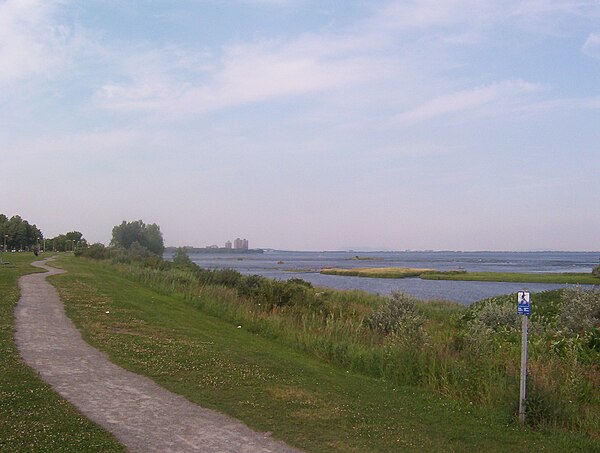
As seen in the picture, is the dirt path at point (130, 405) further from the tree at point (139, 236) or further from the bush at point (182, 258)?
the tree at point (139, 236)

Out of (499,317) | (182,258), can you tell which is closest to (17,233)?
(182,258)

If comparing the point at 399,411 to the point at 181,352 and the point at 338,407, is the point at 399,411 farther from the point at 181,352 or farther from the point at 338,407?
the point at 181,352

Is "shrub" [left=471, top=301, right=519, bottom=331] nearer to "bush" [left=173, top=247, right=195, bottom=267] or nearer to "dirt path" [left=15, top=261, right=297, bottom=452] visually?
"dirt path" [left=15, top=261, right=297, bottom=452]

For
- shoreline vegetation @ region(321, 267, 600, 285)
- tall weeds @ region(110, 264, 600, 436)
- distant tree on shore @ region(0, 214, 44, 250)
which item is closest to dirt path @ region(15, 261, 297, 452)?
tall weeds @ region(110, 264, 600, 436)

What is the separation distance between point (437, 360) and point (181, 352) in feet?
15.6

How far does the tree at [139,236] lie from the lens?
279ft

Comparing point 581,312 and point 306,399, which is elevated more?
point 581,312

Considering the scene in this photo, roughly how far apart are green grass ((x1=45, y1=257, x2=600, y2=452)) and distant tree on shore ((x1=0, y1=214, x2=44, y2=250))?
267 ft

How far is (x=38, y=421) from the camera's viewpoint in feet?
22.1

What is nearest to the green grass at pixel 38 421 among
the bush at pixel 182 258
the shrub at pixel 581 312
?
the shrub at pixel 581 312

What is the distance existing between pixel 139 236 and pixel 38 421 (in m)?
81.9

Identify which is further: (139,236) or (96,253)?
(139,236)

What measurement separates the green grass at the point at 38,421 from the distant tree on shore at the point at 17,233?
8423 cm

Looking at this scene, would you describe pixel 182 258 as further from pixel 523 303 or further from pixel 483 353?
pixel 523 303
